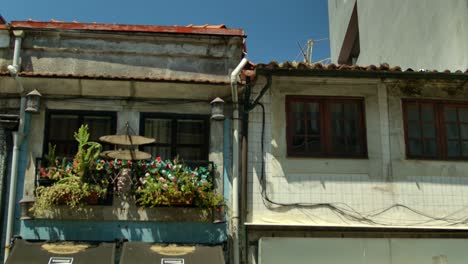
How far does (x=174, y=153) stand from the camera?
1050cm

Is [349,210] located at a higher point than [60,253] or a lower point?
higher

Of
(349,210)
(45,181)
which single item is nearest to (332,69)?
(349,210)

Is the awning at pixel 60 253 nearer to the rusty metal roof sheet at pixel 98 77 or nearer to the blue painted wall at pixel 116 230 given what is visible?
the blue painted wall at pixel 116 230

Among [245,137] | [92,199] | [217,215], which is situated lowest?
[217,215]

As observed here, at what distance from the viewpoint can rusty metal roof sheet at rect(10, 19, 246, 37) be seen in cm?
1059

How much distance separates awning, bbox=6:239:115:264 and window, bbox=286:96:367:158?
12.7 ft

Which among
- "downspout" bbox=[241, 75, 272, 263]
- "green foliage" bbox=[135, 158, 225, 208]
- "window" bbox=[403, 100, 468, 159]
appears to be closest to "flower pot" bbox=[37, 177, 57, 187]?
"green foliage" bbox=[135, 158, 225, 208]

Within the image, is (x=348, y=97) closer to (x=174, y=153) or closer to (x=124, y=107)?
(x=174, y=153)

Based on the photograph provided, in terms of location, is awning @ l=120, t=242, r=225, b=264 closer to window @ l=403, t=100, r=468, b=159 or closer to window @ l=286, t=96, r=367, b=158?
window @ l=286, t=96, r=367, b=158

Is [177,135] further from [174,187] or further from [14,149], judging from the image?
[14,149]

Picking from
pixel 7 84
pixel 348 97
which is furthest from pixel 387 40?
pixel 7 84

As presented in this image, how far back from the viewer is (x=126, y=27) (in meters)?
10.7

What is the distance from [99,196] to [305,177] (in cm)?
381

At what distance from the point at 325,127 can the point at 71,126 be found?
16.1ft
